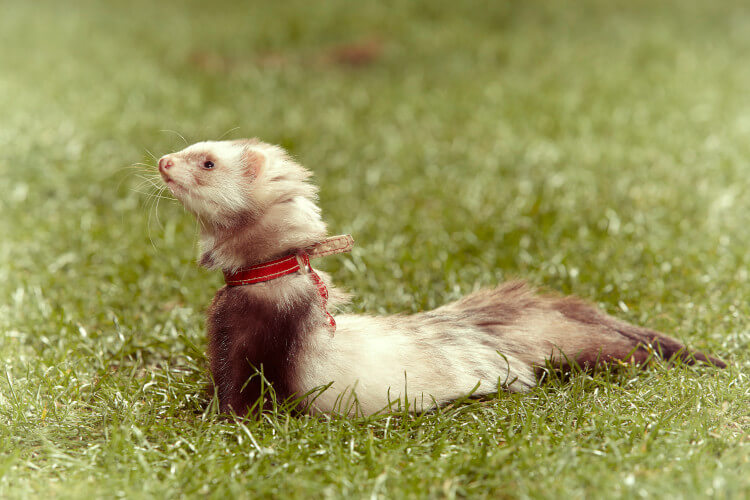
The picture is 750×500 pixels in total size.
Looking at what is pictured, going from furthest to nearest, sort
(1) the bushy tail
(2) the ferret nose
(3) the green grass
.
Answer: (1) the bushy tail → (2) the ferret nose → (3) the green grass

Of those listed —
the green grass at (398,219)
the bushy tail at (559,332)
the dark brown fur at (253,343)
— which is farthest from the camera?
the bushy tail at (559,332)

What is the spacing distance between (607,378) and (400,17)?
865 centimetres

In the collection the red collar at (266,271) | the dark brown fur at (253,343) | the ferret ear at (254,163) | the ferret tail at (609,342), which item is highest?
the ferret ear at (254,163)

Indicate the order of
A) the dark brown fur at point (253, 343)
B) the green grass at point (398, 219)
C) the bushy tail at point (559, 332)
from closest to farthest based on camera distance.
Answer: the green grass at point (398, 219) → the dark brown fur at point (253, 343) → the bushy tail at point (559, 332)

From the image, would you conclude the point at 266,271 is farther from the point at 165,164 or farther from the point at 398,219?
the point at 398,219

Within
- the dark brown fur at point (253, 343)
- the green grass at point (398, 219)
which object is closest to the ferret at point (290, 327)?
the dark brown fur at point (253, 343)

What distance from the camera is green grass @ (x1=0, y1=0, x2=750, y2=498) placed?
8.19ft

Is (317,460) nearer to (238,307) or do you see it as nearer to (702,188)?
(238,307)

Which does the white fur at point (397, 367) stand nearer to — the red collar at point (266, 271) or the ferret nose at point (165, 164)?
the red collar at point (266, 271)

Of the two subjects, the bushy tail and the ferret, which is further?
the bushy tail

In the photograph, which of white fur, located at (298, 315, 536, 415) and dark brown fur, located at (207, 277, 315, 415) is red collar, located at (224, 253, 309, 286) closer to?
dark brown fur, located at (207, 277, 315, 415)

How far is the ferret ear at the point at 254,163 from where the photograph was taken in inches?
108

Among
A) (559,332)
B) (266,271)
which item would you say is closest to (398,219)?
(559,332)

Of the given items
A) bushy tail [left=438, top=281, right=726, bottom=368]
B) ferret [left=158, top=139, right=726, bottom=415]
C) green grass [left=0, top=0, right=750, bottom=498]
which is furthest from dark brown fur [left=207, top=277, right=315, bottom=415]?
bushy tail [left=438, top=281, right=726, bottom=368]
